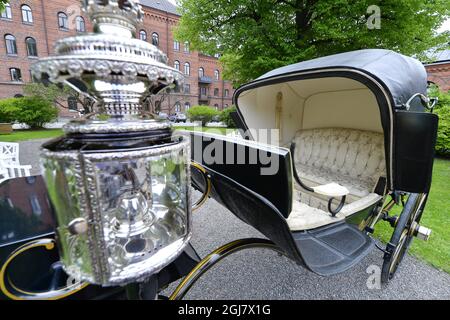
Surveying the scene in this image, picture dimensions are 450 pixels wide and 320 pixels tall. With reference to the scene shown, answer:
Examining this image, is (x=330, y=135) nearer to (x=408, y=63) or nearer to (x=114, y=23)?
(x=408, y=63)

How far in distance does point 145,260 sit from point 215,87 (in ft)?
117

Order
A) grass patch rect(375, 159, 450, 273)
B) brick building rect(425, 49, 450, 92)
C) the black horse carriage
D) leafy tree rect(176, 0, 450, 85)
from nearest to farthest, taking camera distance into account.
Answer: the black horse carriage
grass patch rect(375, 159, 450, 273)
leafy tree rect(176, 0, 450, 85)
brick building rect(425, 49, 450, 92)

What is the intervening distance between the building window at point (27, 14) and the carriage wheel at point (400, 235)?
29.9 m

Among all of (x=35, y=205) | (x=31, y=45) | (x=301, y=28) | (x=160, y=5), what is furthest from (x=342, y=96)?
(x=160, y=5)

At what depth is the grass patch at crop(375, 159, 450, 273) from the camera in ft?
8.86

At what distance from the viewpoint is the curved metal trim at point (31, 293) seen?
0.76 m

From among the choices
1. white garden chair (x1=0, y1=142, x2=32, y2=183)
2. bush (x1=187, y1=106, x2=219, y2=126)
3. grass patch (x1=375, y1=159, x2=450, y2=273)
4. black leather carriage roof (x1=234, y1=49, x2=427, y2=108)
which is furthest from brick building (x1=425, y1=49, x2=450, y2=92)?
white garden chair (x1=0, y1=142, x2=32, y2=183)

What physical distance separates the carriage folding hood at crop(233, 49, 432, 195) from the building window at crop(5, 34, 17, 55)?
27317mm

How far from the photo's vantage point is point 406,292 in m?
2.17

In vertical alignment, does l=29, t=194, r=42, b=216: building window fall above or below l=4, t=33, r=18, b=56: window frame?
below

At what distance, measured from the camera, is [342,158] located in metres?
3.66

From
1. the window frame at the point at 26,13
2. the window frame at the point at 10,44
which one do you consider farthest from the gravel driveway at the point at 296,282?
the window frame at the point at 26,13

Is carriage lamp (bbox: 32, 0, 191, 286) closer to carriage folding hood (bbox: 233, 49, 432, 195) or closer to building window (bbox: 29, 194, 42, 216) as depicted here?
building window (bbox: 29, 194, 42, 216)
